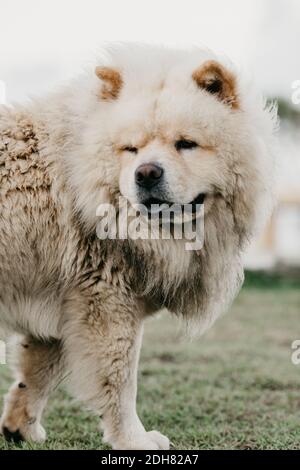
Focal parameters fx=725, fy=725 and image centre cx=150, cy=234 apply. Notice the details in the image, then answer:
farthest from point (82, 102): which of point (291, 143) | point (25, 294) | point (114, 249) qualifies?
point (291, 143)

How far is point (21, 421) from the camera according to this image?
13.0 feet

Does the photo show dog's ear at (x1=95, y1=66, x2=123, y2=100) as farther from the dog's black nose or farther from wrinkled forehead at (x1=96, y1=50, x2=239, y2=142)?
the dog's black nose

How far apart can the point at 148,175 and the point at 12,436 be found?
5.60 ft

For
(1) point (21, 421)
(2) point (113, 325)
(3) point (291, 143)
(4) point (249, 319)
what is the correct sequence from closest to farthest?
(2) point (113, 325) → (1) point (21, 421) → (4) point (249, 319) → (3) point (291, 143)

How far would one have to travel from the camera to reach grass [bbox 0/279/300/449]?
3.99m

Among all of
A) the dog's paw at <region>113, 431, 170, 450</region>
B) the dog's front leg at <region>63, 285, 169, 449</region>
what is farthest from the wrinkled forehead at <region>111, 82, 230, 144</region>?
the dog's paw at <region>113, 431, 170, 450</region>

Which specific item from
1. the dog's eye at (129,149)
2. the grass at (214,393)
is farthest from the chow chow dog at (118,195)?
the grass at (214,393)

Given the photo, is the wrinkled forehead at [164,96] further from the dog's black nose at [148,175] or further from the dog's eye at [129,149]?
the dog's black nose at [148,175]

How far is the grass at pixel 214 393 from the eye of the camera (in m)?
Answer: 3.99

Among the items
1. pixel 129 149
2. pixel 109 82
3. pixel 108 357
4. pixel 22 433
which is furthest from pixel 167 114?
pixel 22 433

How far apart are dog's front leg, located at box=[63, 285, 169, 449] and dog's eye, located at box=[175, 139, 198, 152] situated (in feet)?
2.45

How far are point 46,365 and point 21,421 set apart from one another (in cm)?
33

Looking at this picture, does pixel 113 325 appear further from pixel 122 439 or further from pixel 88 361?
pixel 122 439

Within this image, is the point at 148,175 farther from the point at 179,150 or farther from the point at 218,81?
the point at 218,81
